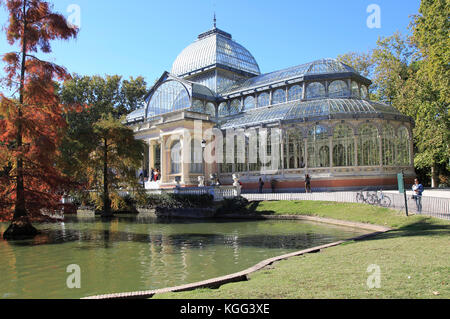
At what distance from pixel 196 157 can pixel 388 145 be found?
18.3m

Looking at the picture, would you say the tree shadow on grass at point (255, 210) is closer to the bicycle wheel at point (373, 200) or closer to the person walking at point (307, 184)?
the person walking at point (307, 184)

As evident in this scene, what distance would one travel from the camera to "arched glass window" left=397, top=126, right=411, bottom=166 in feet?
102

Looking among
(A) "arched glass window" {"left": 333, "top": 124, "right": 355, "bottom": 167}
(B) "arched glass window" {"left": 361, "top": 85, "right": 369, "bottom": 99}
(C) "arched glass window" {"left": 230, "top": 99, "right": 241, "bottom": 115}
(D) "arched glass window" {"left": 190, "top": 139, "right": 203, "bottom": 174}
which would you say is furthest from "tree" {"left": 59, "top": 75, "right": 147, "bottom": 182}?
(B) "arched glass window" {"left": 361, "top": 85, "right": 369, "bottom": 99}

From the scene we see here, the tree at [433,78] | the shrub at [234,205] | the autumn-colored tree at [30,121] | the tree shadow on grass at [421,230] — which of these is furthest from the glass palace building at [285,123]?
the autumn-colored tree at [30,121]

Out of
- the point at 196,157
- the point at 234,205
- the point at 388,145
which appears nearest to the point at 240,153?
the point at 196,157

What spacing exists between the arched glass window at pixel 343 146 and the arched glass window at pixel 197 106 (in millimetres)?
16146

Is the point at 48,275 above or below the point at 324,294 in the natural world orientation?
below

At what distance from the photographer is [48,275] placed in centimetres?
921

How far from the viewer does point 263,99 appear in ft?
125

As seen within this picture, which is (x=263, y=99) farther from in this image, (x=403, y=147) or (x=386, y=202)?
(x=386, y=202)
